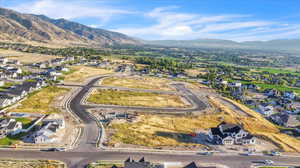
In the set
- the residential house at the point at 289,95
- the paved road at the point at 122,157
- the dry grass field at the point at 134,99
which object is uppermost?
the dry grass field at the point at 134,99

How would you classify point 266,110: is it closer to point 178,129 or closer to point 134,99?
point 178,129

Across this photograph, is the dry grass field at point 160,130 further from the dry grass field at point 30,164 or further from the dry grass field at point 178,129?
the dry grass field at point 30,164

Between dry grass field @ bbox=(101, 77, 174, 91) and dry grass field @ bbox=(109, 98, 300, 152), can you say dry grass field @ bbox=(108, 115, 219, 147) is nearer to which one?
dry grass field @ bbox=(109, 98, 300, 152)

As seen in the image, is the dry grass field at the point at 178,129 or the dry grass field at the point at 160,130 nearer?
the dry grass field at the point at 160,130

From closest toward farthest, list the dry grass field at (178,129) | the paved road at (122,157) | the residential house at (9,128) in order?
the paved road at (122,157), the residential house at (9,128), the dry grass field at (178,129)

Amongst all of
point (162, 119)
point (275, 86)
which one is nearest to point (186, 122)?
point (162, 119)

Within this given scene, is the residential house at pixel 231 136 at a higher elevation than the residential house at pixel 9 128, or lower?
lower

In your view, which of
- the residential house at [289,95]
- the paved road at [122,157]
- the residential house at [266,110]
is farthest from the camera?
the residential house at [289,95]

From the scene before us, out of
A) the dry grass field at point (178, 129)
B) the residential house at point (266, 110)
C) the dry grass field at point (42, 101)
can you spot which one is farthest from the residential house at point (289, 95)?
the dry grass field at point (42, 101)
